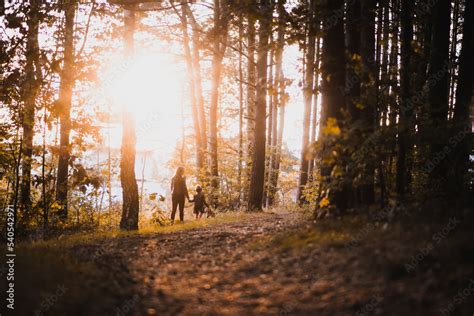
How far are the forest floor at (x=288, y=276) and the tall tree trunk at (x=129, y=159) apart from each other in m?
3.85

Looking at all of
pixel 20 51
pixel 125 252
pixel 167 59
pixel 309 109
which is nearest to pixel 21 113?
pixel 20 51

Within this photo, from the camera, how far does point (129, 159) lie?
1036 cm

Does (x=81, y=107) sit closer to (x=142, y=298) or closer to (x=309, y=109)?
(x=142, y=298)

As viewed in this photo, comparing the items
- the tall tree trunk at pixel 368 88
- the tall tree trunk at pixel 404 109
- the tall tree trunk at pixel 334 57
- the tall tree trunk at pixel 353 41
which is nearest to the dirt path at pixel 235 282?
the tall tree trunk at pixel 368 88

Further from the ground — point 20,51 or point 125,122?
point 20,51

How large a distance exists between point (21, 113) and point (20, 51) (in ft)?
5.03

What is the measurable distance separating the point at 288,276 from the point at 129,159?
21.6 ft

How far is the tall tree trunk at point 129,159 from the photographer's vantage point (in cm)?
1017

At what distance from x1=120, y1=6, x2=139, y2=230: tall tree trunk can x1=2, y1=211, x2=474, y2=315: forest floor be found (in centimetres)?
385

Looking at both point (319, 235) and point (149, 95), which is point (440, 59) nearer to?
point (319, 235)

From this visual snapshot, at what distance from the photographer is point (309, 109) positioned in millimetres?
22578

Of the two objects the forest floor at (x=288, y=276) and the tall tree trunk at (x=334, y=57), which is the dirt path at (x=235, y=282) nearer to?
the forest floor at (x=288, y=276)

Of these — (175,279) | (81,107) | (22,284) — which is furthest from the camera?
(81,107)

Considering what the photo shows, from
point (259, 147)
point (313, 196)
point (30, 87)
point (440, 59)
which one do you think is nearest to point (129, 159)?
point (30, 87)
